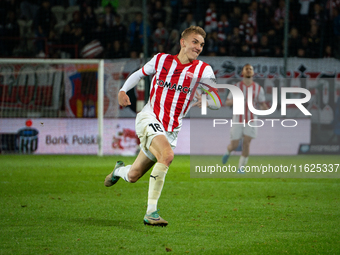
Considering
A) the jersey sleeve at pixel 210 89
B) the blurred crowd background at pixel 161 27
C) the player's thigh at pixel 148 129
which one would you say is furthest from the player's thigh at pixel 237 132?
the blurred crowd background at pixel 161 27

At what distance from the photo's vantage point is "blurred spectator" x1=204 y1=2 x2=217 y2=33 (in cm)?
1667

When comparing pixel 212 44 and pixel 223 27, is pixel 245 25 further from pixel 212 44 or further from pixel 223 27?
pixel 212 44

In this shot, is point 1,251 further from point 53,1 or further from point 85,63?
point 53,1

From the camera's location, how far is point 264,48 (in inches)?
643

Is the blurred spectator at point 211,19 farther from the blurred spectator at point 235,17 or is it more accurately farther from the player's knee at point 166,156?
the player's knee at point 166,156

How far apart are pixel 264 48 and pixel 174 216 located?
1179cm

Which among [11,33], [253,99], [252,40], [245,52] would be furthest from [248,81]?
[11,33]

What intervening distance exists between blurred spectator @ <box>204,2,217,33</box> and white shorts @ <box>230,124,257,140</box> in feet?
23.6

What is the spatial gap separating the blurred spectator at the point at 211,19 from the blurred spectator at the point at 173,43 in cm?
110

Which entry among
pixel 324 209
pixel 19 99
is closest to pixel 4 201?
pixel 324 209

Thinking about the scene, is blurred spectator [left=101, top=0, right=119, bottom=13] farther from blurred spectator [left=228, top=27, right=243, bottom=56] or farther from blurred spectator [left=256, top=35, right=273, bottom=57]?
blurred spectator [left=256, top=35, right=273, bottom=57]

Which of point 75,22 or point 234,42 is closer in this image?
point 234,42

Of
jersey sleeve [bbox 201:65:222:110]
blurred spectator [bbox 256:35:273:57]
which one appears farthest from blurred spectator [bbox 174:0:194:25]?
jersey sleeve [bbox 201:65:222:110]

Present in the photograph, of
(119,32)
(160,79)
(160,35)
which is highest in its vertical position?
(119,32)
